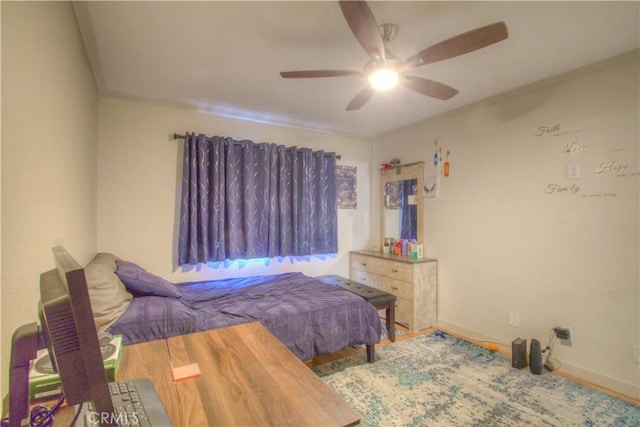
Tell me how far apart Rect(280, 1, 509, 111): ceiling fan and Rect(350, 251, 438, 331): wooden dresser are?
185cm

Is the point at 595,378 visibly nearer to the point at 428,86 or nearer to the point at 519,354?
the point at 519,354

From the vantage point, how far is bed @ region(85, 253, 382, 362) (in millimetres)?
1736

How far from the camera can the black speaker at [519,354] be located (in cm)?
245

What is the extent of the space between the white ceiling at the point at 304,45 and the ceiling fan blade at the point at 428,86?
0.78ft

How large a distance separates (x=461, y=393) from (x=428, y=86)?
2178mm

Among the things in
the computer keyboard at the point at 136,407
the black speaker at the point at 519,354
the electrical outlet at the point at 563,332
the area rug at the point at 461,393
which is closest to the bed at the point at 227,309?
the area rug at the point at 461,393

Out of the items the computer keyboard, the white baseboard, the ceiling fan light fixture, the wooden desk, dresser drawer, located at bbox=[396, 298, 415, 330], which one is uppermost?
the ceiling fan light fixture

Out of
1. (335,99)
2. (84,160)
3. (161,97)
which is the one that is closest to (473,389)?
(335,99)

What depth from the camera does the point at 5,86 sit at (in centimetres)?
84

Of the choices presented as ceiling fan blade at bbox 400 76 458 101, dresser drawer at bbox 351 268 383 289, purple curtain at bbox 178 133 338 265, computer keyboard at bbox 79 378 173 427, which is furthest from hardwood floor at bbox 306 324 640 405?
ceiling fan blade at bbox 400 76 458 101

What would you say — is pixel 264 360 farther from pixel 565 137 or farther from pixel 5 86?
pixel 565 137

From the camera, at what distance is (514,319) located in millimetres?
2740

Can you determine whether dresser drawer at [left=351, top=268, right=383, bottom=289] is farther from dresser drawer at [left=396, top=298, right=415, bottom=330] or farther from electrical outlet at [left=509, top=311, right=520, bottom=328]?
electrical outlet at [left=509, top=311, right=520, bottom=328]

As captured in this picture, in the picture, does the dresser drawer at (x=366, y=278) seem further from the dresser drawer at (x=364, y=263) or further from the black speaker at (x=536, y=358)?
the black speaker at (x=536, y=358)
